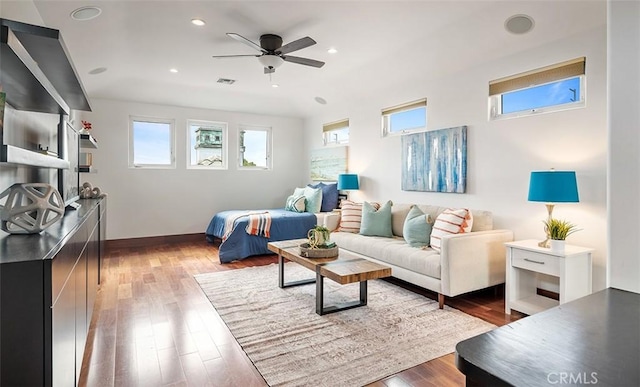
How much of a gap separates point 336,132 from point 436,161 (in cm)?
261

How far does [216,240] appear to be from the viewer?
6316 mm

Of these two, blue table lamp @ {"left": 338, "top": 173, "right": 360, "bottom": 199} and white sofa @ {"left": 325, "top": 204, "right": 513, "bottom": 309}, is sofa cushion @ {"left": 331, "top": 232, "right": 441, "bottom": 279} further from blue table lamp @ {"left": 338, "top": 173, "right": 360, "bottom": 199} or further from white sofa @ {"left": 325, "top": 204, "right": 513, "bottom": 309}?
blue table lamp @ {"left": 338, "top": 173, "right": 360, "bottom": 199}

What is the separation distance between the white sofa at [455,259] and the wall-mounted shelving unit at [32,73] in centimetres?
301

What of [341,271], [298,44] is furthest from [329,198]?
[341,271]

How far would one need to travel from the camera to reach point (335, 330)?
271 cm

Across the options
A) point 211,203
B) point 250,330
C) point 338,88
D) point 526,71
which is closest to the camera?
point 250,330

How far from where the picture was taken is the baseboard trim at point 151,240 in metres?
5.82

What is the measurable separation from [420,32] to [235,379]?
3.50m

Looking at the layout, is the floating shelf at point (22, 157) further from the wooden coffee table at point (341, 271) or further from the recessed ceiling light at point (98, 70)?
the recessed ceiling light at point (98, 70)

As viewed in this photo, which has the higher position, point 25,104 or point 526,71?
point 526,71

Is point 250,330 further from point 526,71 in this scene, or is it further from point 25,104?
point 526,71

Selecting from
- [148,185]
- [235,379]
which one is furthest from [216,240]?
[235,379]

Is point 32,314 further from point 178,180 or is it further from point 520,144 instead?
point 178,180

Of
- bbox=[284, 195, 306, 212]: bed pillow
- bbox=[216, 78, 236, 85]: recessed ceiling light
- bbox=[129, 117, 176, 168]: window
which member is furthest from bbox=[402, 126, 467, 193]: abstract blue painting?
bbox=[129, 117, 176, 168]: window
